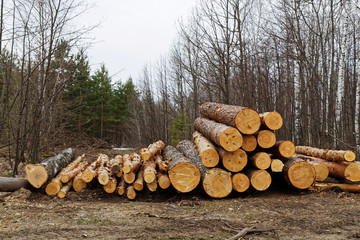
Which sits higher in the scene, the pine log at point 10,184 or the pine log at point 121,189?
the pine log at point 10,184

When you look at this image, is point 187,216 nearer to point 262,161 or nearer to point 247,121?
point 262,161

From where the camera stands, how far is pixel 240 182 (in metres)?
5.53

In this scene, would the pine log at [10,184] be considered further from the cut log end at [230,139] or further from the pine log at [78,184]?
the cut log end at [230,139]

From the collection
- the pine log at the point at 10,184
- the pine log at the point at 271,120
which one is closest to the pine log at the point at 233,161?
the pine log at the point at 271,120

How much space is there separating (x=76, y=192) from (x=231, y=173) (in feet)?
11.5

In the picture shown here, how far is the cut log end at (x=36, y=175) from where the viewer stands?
5.36 meters

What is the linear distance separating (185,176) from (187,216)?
4.53 feet

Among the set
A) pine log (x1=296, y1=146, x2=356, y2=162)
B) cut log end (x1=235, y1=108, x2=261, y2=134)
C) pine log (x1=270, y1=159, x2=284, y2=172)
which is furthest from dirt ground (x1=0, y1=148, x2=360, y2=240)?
cut log end (x1=235, y1=108, x2=261, y2=134)

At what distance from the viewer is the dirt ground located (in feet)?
10.8

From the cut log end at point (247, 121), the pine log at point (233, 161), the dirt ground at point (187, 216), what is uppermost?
the cut log end at point (247, 121)

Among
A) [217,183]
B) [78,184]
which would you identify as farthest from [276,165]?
[78,184]

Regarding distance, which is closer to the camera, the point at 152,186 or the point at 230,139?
the point at 230,139

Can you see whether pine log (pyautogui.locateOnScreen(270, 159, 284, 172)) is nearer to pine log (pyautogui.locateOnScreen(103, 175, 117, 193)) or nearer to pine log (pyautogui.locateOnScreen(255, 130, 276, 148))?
pine log (pyautogui.locateOnScreen(255, 130, 276, 148))

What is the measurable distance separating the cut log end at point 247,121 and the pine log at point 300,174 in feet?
3.81
